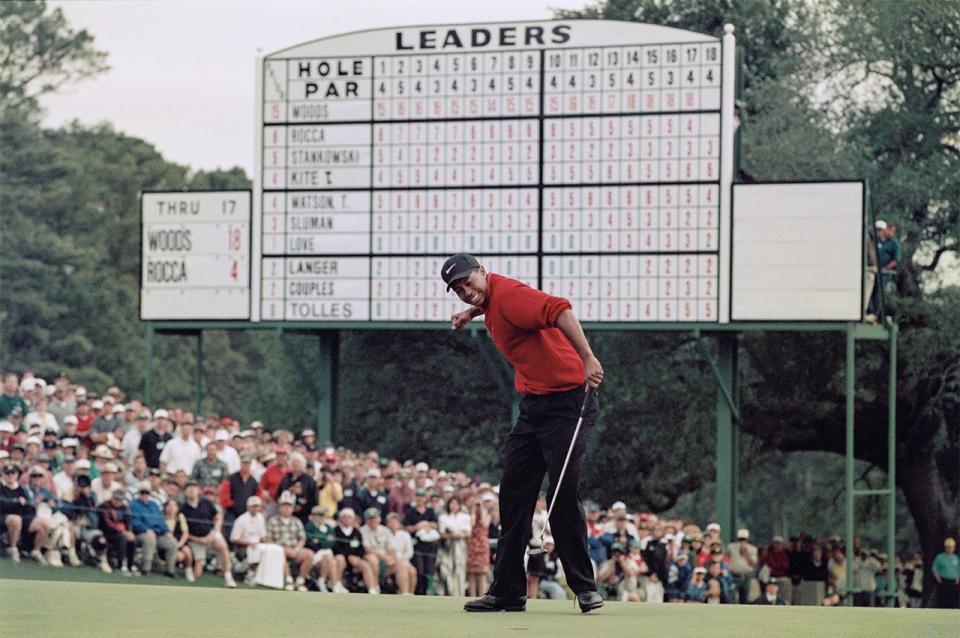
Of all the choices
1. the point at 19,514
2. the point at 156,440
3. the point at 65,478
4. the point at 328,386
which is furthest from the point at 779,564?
the point at 19,514

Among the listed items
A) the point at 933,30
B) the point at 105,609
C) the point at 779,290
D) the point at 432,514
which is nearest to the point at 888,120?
the point at 933,30

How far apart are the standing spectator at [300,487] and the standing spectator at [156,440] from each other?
4.98 feet

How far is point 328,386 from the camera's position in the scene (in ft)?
94.5

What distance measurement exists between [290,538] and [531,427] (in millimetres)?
11619

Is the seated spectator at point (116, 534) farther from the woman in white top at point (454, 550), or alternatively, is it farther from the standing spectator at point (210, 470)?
the woman in white top at point (454, 550)

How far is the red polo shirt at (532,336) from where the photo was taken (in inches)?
350

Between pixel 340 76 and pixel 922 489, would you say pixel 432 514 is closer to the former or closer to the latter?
pixel 340 76

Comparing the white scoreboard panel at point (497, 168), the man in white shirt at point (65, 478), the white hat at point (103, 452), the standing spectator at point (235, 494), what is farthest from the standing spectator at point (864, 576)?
the man in white shirt at point (65, 478)

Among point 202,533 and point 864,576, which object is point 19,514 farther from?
point 864,576

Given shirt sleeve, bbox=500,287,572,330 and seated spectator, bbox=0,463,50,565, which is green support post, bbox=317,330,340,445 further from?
shirt sleeve, bbox=500,287,572,330

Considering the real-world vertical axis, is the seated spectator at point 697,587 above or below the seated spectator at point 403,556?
below

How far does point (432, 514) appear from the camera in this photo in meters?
22.3

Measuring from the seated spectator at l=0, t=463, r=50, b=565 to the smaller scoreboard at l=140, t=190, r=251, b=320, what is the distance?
871 centimetres

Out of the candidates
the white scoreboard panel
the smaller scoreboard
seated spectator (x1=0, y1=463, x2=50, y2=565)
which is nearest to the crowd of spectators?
seated spectator (x1=0, y1=463, x2=50, y2=565)
